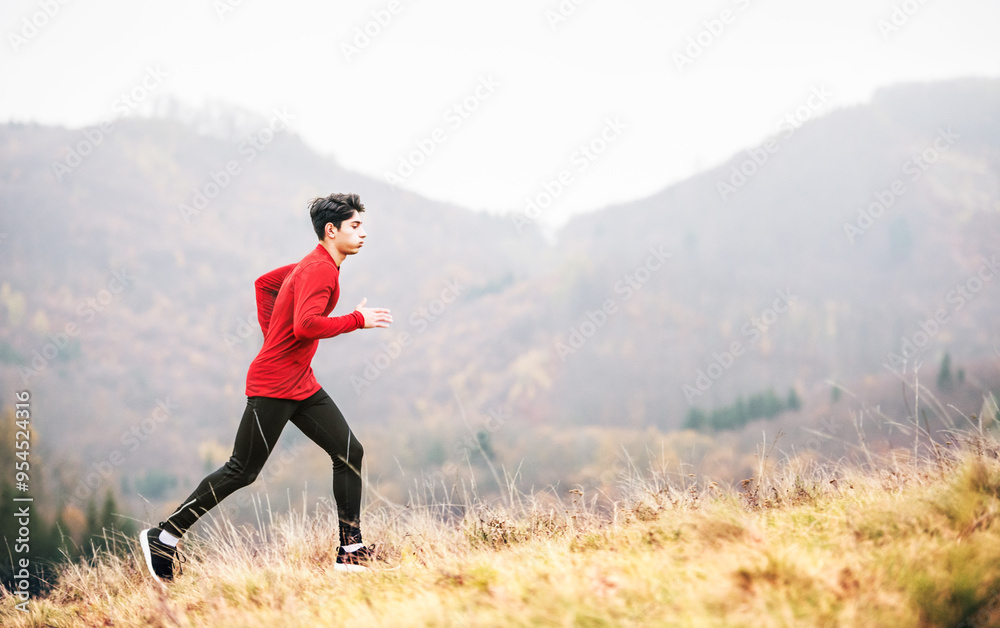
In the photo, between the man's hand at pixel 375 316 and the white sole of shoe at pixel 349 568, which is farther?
the man's hand at pixel 375 316

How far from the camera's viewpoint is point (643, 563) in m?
2.36

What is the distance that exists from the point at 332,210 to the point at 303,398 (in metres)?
1.01

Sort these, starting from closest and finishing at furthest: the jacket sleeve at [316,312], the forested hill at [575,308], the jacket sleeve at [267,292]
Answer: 1. the jacket sleeve at [316,312]
2. the jacket sleeve at [267,292]
3. the forested hill at [575,308]

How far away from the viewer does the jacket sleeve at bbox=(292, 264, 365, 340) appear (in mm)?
3012

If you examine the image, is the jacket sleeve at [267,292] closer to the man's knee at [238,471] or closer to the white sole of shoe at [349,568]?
the man's knee at [238,471]

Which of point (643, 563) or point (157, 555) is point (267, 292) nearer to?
point (157, 555)

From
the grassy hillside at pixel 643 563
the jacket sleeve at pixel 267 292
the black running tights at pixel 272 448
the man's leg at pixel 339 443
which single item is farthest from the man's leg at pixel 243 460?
the jacket sleeve at pixel 267 292

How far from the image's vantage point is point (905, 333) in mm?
133125

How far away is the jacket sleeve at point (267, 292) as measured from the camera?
11.5 ft

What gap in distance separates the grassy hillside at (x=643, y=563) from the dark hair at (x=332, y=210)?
173cm

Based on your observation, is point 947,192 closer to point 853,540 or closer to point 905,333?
point 905,333

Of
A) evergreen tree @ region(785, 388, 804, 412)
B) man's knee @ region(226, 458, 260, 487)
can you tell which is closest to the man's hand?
man's knee @ region(226, 458, 260, 487)

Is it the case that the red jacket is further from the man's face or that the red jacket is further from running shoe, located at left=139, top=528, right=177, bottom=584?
running shoe, located at left=139, top=528, right=177, bottom=584

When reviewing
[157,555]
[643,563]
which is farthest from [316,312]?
[643,563]
